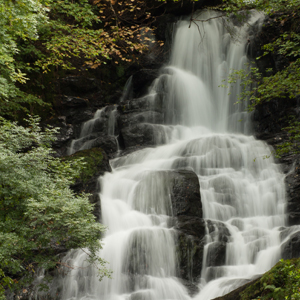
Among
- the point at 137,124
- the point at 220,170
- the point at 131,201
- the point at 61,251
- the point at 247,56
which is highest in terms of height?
the point at 247,56

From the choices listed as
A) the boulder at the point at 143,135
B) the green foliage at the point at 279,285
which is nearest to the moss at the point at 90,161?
the boulder at the point at 143,135

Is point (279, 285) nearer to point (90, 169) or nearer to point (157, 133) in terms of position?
point (90, 169)

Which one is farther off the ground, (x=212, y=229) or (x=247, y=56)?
(x=247, y=56)

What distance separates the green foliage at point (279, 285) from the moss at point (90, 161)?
21.1ft

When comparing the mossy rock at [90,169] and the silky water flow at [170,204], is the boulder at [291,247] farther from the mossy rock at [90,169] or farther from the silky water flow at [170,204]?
the mossy rock at [90,169]

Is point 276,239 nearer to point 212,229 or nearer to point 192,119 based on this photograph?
point 212,229

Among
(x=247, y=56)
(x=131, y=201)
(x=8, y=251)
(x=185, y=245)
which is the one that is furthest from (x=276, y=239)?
(x=247, y=56)

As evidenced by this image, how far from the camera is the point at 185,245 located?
8.02 metres

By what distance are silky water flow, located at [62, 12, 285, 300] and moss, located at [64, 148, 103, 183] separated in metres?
0.50

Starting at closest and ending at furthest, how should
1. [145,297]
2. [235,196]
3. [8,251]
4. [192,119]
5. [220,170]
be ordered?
[8,251]
[145,297]
[235,196]
[220,170]
[192,119]

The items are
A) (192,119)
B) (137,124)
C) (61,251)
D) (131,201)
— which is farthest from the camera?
(192,119)

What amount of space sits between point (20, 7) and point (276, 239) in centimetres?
909

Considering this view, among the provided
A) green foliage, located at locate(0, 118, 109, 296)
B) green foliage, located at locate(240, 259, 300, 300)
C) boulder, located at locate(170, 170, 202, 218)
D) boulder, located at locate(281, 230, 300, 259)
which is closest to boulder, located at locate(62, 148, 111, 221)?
boulder, located at locate(170, 170, 202, 218)

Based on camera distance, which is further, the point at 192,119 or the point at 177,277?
the point at 192,119
